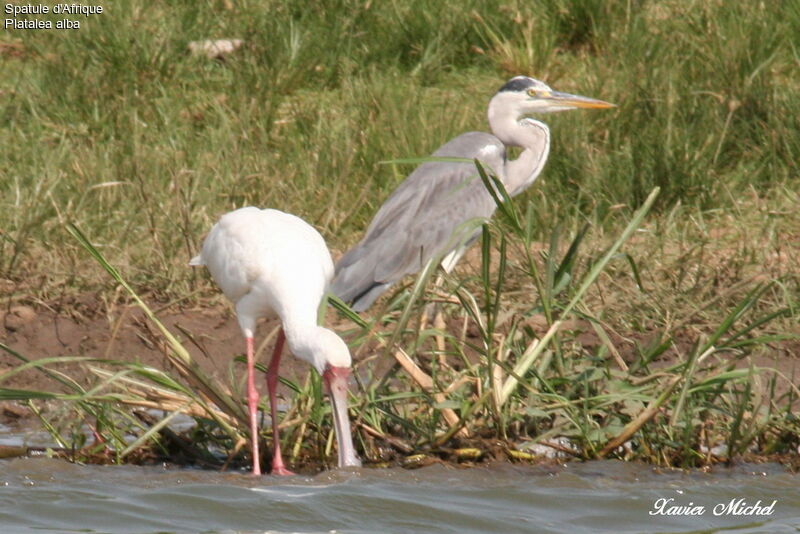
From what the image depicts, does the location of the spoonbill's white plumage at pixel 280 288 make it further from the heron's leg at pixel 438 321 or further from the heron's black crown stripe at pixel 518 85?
the heron's black crown stripe at pixel 518 85

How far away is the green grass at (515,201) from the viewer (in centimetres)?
470

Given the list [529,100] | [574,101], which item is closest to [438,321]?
[529,100]

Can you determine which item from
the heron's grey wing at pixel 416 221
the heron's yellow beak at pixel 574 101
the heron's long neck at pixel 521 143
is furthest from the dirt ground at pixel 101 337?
the heron's yellow beak at pixel 574 101

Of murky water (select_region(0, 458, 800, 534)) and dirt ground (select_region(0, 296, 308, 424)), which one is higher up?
dirt ground (select_region(0, 296, 308, 424))

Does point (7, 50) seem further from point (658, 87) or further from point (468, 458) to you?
point (468, 458)

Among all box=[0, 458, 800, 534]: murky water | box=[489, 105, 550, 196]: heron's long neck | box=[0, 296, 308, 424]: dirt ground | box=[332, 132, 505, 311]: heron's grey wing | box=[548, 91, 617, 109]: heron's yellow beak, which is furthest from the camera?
box=[548, 91, 617, 109]: heron's yellow beak

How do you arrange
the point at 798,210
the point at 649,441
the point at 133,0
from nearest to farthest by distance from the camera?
1. the point at 649,441
2. the point at 798,210
3. the point at 133,0

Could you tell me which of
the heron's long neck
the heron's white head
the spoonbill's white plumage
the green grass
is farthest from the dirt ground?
the heron's white head

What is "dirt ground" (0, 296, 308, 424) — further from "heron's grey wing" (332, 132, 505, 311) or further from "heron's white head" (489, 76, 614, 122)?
"heron's white head" (489, 76, 614, 122)

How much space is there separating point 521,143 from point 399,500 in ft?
10.00

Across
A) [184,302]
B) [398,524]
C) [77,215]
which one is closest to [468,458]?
[398,524]

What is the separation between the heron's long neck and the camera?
6.98 metres

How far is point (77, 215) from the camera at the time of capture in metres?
6.56

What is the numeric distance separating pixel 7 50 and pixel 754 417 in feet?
19.2
